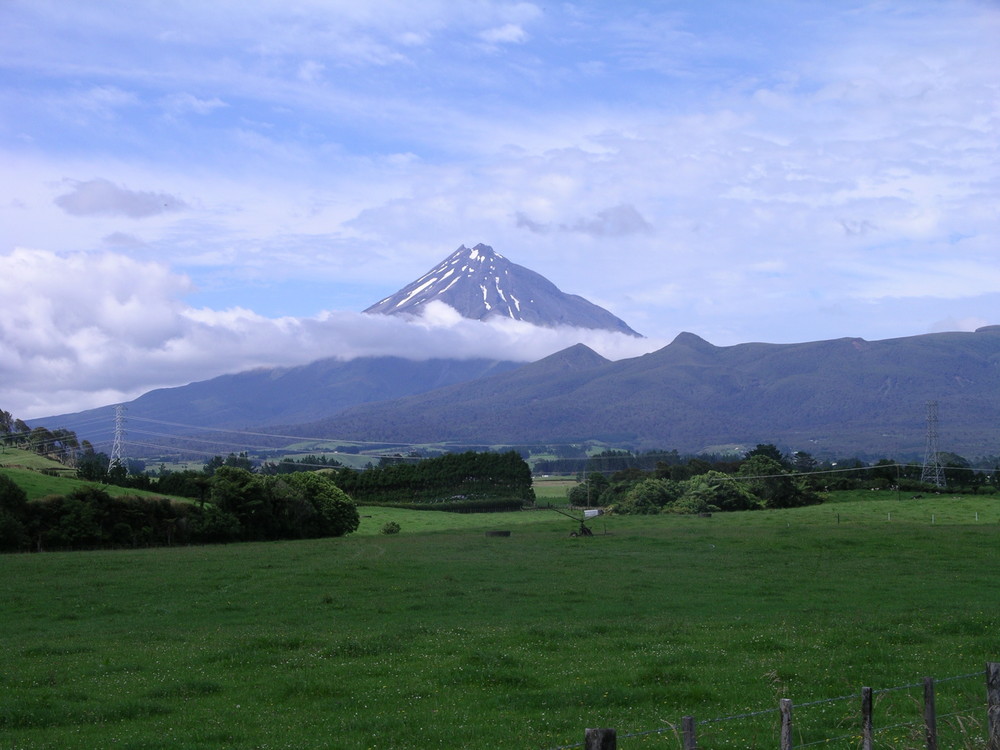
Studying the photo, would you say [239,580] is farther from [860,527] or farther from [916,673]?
[860,527]

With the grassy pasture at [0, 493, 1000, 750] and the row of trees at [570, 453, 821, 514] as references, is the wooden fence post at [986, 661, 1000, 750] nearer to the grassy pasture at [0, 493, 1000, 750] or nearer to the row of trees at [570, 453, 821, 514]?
the grassy pasture at [0, 493, 1000, 750]

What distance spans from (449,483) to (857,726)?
304 ft

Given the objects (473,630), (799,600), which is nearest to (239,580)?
(473,630)

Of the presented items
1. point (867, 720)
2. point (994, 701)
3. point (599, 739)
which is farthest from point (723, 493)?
point (599, 739)

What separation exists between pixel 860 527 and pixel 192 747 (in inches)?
1941

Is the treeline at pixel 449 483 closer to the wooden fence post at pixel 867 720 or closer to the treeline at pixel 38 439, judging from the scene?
the treeline at pixel 38 439

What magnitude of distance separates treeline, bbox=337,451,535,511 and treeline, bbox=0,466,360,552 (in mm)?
27600

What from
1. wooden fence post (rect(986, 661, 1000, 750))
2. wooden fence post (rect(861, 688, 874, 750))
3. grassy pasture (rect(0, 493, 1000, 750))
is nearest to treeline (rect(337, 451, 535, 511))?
grassy pasture (rect(0, 493, 1000, 750))

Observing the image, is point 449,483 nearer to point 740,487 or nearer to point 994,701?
point 740,487

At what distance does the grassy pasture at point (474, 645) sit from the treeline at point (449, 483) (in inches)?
2174

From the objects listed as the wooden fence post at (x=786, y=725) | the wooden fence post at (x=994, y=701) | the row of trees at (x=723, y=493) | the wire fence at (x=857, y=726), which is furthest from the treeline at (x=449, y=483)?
the wooden fence post at (x=786, y=725)

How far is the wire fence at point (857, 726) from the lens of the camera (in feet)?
33.2

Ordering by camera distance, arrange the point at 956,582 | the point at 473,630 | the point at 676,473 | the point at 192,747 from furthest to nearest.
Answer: the point at 676,473, the point at 956,582, the point at 473,630, the point at 192,747

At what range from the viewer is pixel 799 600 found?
27.1 metres
